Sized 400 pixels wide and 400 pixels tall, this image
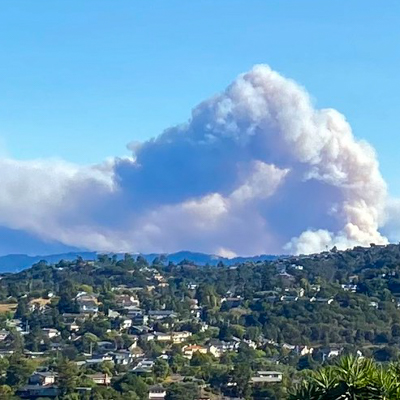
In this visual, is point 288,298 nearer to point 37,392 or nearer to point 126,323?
point 126,323

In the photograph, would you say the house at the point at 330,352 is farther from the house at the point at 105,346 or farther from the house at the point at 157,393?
the house at the point at 157,393

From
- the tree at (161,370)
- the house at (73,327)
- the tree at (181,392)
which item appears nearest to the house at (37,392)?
the tree at (181,392)

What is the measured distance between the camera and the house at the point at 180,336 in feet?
246

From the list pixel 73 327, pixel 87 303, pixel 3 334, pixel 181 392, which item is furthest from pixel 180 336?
pixel 181 392

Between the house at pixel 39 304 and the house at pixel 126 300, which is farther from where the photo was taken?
the house at pixel 126 300

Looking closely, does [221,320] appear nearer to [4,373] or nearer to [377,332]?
[377,332]

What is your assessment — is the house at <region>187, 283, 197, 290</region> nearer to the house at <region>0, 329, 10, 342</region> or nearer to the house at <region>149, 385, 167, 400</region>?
the house at <region>0, 329, 10, 342</region>

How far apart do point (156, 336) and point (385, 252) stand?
5316 cm

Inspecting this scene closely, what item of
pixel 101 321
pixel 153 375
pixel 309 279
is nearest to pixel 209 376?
pixel 153 375

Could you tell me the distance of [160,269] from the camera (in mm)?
125312

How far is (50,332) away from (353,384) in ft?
185

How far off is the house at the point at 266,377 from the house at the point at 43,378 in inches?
405

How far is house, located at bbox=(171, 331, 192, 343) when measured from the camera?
75.0 metres

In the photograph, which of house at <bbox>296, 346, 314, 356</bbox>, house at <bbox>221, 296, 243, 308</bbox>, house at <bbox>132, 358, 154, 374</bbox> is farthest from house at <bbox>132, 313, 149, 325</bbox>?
house at <bbox>132, 358, 154, 374</bbox>
